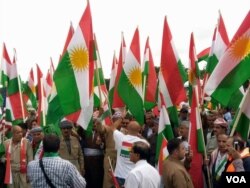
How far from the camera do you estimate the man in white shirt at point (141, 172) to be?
19.8 ft

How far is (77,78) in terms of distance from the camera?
876cm

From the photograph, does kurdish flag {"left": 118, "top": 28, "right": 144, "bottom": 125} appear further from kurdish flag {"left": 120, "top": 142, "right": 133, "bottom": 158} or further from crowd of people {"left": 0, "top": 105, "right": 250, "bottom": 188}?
kurdish flag {"left": 120, "top": 142, "right": 133, "bottom": 158}

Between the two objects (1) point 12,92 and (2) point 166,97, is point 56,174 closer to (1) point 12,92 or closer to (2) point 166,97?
(2) point 166,97

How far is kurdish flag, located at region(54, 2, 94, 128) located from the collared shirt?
2.58 meters

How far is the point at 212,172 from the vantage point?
7.67 m

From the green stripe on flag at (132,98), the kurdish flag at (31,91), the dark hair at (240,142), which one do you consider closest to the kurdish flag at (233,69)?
the dark hair at (240,142)

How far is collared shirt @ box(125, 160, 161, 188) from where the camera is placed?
6.03 m

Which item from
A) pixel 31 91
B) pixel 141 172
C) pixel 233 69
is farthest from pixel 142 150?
pixel 31 91

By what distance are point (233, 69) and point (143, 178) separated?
218 centimetres

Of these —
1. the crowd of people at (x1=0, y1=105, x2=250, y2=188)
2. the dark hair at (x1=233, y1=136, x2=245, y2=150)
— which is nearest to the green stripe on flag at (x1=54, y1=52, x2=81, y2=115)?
the crowd of people at (x1=0, y1=105, x2=250, y2=188)

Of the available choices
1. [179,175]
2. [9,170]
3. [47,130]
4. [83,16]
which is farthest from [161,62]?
[179,175]

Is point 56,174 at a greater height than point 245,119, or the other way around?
point 245,119

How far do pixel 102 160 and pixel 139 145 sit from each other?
12.3 feet

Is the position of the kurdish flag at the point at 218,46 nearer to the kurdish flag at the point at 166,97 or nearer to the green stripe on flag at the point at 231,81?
the kurdish flag at the point at 166,97
